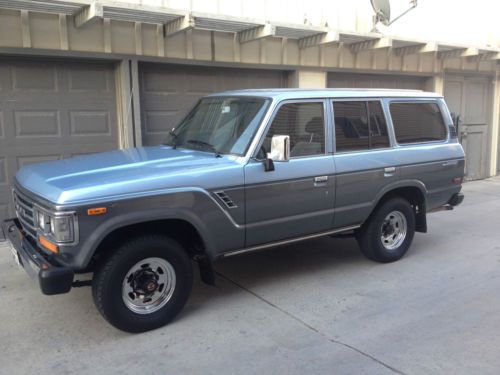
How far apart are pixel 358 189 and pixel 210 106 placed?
70.8 inches

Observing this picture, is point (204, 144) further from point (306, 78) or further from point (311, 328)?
point (306, 78)

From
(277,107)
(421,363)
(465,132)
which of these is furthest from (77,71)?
(465,132)

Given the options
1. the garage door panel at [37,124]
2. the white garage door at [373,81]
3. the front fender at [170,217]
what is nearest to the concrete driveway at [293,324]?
the front fender at [170,217]

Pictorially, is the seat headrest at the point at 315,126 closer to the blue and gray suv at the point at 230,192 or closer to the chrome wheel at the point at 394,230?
the blue and gray suv at the point at 230,192

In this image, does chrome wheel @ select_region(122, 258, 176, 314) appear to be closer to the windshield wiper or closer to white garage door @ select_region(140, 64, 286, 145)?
the windshield wiper

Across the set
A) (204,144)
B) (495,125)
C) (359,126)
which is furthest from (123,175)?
(495,125)

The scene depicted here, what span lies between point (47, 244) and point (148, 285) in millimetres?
840

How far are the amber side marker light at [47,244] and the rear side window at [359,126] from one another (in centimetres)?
286

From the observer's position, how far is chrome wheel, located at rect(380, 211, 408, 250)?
18.8 feet

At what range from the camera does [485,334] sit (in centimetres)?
396

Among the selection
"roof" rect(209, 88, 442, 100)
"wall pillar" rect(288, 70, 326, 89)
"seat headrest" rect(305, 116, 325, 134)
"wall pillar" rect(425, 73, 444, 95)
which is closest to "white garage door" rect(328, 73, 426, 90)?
"wall pillar" rect(425, 73, 444, 95)

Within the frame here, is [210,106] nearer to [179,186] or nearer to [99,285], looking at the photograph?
[179,186]

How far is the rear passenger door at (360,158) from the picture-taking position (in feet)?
16.6

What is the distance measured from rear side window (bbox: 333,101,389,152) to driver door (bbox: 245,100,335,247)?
0.62 feet
